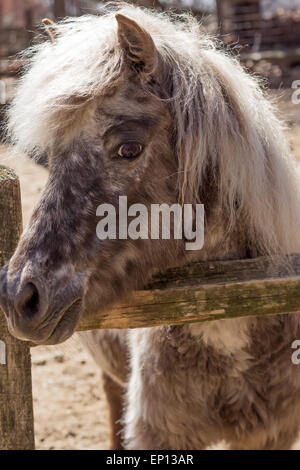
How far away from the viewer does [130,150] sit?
174cm

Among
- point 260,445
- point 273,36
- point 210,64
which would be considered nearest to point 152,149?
point 210,64

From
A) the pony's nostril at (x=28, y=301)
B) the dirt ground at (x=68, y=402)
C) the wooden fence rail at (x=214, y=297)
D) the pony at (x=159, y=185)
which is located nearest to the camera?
the pony's nostril at (x=28, y=301)

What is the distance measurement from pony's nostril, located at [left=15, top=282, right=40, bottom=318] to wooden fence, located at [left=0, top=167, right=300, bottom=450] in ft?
0.86

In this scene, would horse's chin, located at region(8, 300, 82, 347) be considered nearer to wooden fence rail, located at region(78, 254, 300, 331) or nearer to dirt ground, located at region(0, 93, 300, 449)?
wooden fence rail, located at region(78, 254, 300, 331)

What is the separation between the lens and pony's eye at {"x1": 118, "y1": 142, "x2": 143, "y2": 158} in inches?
68.2

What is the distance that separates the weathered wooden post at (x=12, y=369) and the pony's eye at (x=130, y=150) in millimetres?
394

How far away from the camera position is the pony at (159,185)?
1.67 meters

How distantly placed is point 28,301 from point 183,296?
1.72ft

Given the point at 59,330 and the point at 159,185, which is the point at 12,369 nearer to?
the point at 59,330

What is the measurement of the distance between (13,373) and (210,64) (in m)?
1.27

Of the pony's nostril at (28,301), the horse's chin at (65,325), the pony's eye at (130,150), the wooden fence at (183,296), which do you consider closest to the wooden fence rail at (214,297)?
the wooden fence at (183,296)

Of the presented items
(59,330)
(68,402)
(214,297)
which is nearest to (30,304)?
(59,330)

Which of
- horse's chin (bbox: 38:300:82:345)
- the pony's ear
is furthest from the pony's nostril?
the pony's ear

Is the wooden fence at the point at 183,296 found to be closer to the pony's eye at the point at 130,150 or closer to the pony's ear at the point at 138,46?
the pony's eye at the point at 130,150
